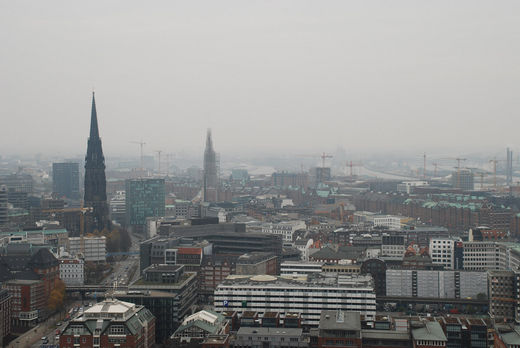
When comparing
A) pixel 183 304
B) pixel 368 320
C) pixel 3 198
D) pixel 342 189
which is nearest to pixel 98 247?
pixel 3 198

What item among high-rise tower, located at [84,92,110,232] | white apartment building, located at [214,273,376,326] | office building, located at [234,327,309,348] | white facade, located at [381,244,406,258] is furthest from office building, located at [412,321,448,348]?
high-rise tower, located at [84,92,110,232]

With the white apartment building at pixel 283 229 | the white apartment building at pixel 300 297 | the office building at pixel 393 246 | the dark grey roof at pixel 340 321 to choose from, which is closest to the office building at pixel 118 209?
the white apartment building at pixel 283 229

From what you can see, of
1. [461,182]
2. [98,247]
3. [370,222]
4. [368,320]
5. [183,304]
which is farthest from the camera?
[461,182]

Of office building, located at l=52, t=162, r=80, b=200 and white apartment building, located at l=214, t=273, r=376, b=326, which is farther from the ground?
→ office building, located at l=52, t=162, r=80, b=200

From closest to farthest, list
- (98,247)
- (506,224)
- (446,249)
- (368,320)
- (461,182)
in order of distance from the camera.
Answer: (368,320), (446,249), (98,247), (506,224), (461,182)

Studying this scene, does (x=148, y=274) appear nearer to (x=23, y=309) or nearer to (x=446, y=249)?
(x=23, y=309)

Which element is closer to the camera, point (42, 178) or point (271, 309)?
point (271, 309)

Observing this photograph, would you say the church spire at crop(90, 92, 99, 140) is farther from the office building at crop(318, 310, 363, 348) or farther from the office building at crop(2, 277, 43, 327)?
the office building at crop(318, 310, 363, 348)

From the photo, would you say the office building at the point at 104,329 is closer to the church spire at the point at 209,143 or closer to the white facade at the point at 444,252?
the white facade at the point at 444,252
